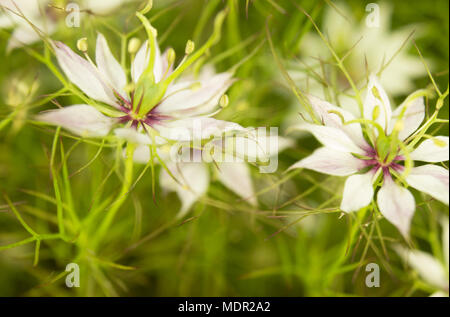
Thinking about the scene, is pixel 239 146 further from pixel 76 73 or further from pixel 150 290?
pixel 150 290

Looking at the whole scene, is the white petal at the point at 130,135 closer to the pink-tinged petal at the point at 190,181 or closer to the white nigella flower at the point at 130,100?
the white nigella flower at the point at 130,100

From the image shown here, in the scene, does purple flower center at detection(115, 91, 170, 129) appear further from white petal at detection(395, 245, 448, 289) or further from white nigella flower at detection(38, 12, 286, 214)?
white petal at detection(395, 245, 448, 289)

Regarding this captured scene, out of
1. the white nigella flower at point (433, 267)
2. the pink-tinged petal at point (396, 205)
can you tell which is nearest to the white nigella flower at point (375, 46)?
the white nigella flower at point (433, 267)

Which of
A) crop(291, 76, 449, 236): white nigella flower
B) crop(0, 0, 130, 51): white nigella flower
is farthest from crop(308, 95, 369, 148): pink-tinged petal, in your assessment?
crop(0, 0, 130, 51): white nigella flower

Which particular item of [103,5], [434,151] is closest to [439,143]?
[434,151]

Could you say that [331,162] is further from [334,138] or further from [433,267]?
[433,267]
